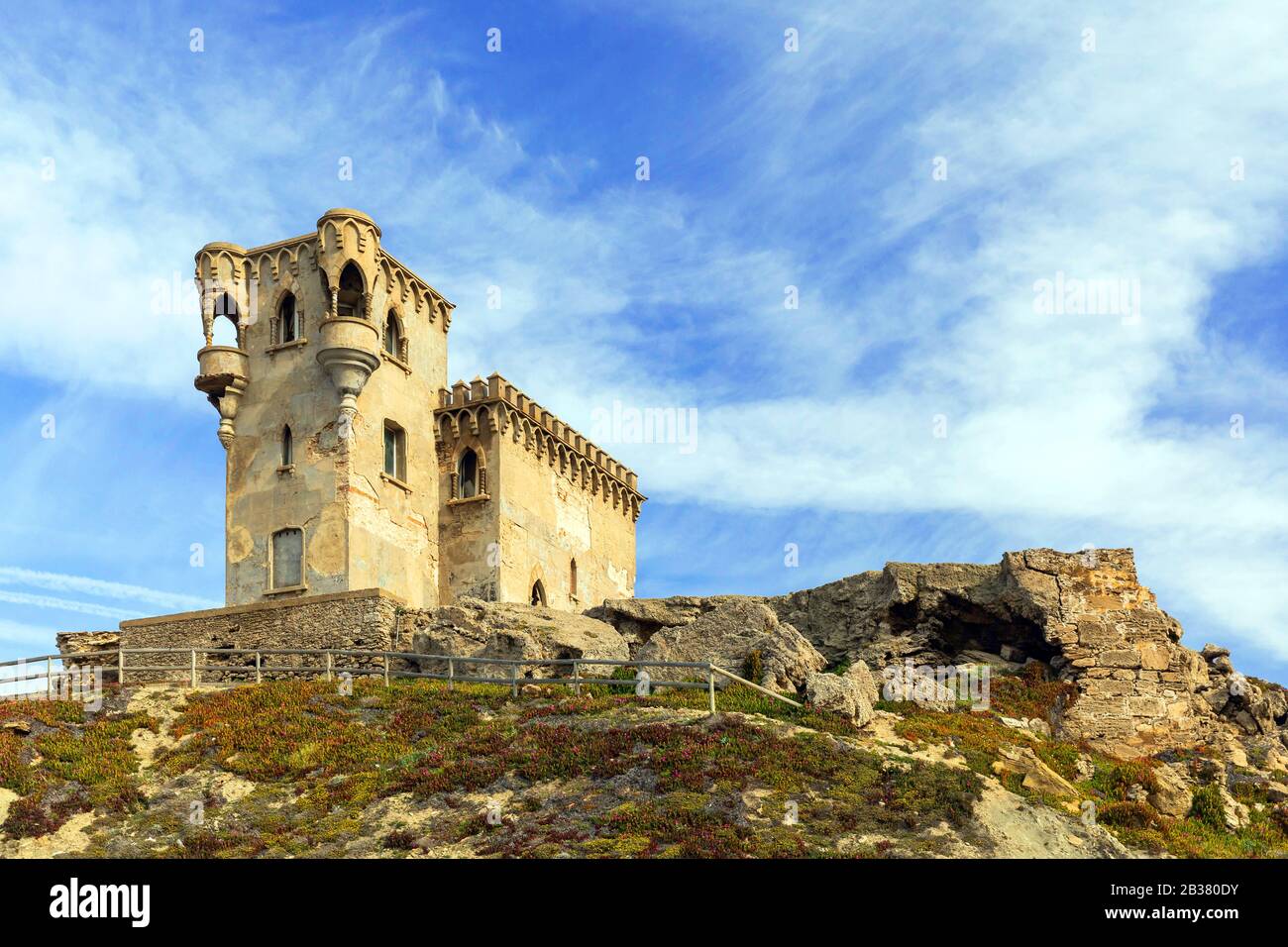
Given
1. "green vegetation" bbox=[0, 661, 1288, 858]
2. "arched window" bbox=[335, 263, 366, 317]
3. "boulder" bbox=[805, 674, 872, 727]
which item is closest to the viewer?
"green vegetation" bbox=[0, 661, 1288, 858]

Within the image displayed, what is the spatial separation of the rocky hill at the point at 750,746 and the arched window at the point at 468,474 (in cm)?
809

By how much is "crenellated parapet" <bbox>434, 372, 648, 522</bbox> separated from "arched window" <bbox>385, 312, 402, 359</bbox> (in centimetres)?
252

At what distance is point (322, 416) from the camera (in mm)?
46000

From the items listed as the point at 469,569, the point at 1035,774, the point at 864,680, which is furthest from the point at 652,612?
the point at 1035,774

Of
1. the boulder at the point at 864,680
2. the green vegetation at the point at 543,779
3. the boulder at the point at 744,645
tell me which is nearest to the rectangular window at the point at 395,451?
the boulder at the point at 744,645

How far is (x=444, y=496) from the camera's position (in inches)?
1983

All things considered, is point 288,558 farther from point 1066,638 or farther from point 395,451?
point 1066,638

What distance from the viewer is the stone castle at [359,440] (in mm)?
45562

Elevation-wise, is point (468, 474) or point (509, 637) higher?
point (468, 474)

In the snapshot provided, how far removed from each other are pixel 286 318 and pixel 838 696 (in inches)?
979

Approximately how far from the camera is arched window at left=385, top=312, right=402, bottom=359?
4944cm

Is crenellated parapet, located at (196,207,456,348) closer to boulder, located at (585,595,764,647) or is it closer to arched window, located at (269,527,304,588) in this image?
arched window, located at (269,527,304,588)

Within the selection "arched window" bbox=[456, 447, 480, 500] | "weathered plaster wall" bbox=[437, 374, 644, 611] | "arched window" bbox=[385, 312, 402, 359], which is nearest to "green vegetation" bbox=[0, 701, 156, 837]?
"weathered plaster wall" bbox=[437, 374, 644, 611]

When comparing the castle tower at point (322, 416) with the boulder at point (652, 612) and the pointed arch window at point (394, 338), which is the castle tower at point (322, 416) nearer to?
the pointed arch window at point (394, 338)
